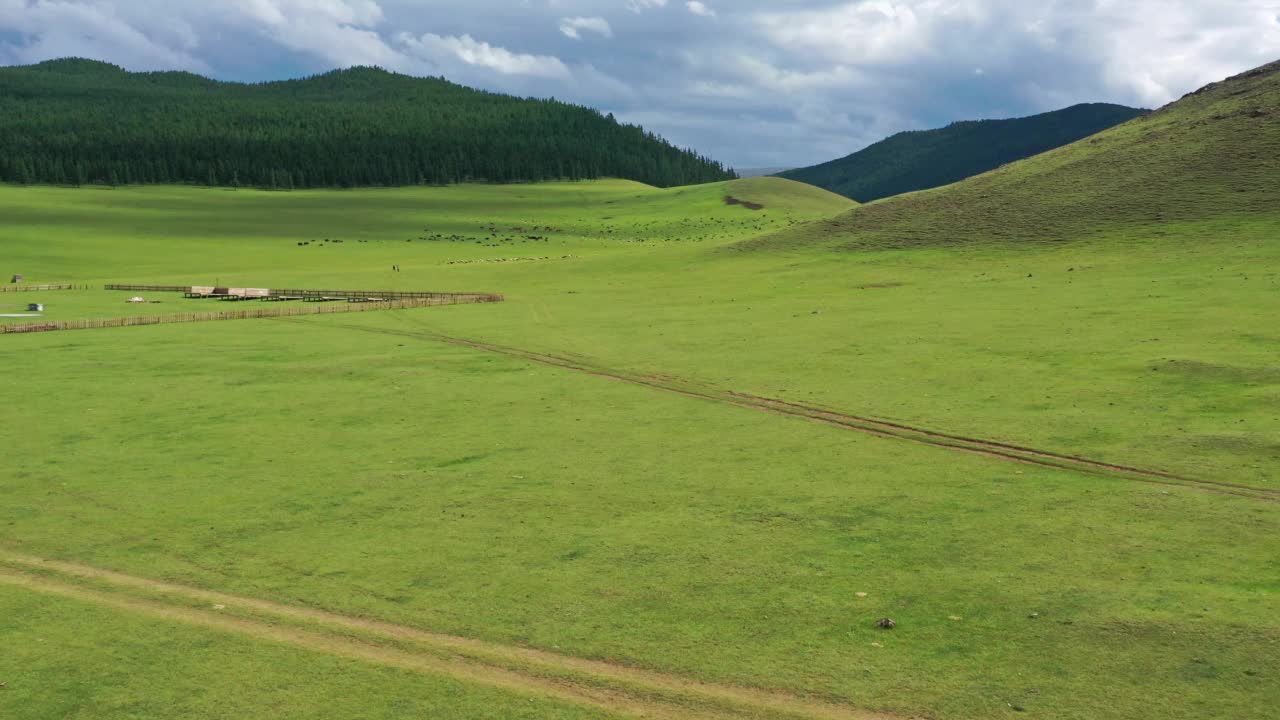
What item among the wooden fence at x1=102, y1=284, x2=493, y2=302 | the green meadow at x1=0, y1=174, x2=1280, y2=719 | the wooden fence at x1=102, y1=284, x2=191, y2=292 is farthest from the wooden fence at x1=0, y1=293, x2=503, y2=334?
the wooden fence at x1=102, y1=284, x2=191, y2=292

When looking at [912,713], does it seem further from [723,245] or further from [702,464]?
[723,245]

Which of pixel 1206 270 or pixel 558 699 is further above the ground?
pixel 1206 270

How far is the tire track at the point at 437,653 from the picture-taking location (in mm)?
12555

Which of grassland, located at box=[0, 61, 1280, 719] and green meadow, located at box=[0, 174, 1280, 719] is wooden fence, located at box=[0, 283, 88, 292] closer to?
green meadow, located at box=[0, 174, 1280, 719]

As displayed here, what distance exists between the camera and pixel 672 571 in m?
16.7

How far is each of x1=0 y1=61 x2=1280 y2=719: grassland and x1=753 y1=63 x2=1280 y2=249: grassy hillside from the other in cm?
2388

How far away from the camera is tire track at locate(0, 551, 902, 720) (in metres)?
12.6

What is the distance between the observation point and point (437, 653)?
45.9 feet

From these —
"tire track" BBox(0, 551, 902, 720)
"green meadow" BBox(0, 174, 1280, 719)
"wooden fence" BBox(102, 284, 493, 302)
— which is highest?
"wooden fence" BBox(102, 284, 493, 302)

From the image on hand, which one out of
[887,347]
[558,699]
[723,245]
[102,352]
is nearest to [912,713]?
[558,699]

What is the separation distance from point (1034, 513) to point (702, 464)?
7.31 meters

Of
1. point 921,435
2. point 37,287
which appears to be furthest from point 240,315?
point 921,435

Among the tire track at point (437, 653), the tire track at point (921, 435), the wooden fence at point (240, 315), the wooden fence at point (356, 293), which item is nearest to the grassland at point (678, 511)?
the tire track at point (437, 653)

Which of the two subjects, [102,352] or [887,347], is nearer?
[887,347]
